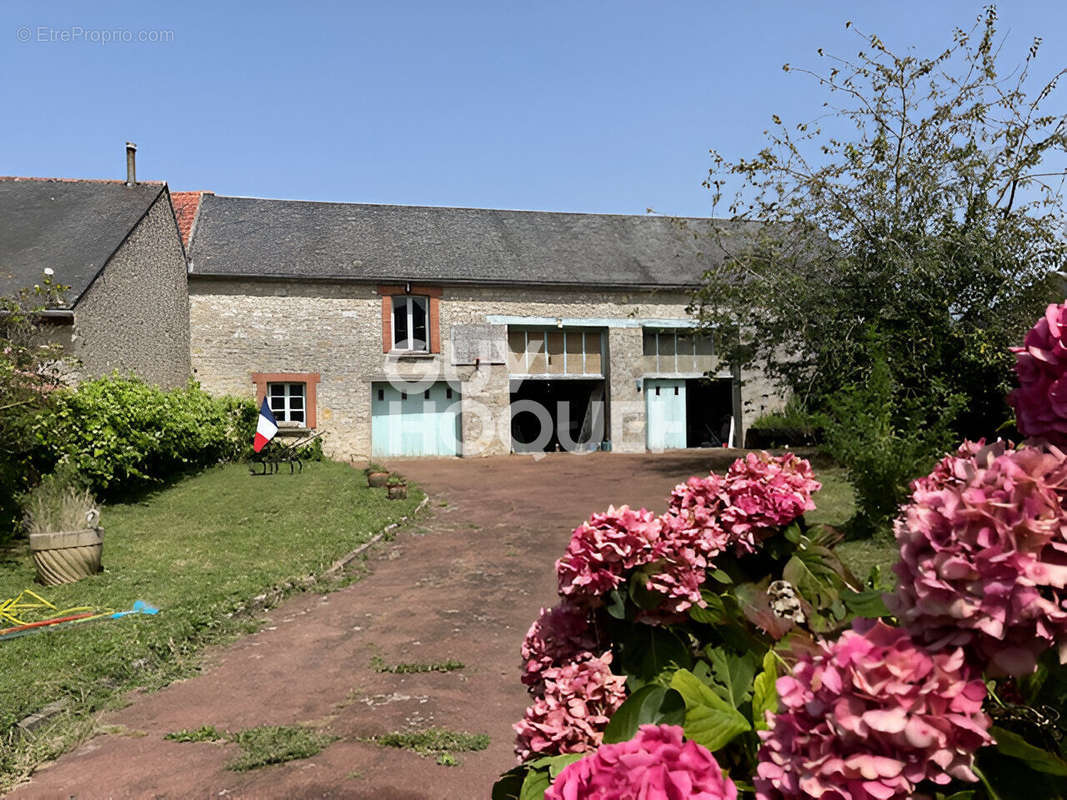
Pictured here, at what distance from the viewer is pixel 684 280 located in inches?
988

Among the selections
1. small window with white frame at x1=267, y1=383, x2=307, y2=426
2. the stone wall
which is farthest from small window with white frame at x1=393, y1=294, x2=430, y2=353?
the stone wall

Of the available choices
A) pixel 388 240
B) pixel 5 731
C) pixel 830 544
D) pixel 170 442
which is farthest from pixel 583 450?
pixel 830 544

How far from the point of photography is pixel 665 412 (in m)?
25.4

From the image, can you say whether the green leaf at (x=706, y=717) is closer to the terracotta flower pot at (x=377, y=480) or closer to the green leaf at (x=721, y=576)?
the green leaf at (x=721, y=576)

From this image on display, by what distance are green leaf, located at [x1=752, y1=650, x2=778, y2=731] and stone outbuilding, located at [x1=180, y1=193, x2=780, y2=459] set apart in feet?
65.1

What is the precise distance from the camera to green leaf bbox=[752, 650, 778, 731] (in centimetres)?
132

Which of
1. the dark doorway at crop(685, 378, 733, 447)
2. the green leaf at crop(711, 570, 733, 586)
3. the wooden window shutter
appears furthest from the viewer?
the dark doorway at crop(685, 378, 733, 447)

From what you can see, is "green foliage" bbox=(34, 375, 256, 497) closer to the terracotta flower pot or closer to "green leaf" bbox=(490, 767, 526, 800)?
the terracotta flower pot

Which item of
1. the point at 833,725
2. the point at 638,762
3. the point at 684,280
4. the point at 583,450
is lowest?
the point at 583,450

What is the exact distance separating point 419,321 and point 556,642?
22277 millimetres

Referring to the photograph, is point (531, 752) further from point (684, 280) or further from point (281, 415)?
point (684, 280)

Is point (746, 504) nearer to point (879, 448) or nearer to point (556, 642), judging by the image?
point (556, 642)

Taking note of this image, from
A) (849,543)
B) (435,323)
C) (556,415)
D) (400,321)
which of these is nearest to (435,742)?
(849,543)

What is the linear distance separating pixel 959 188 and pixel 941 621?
15413 mm
